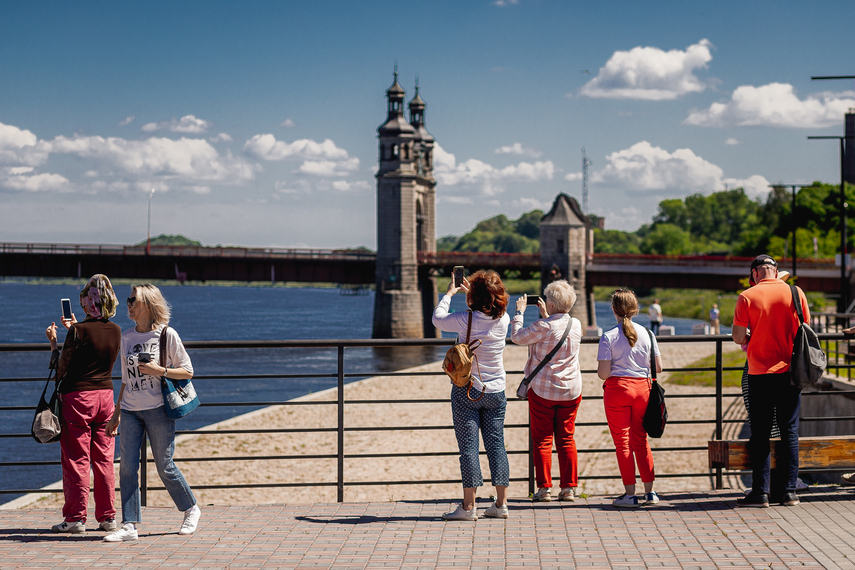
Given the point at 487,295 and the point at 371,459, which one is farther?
the point at 371,459

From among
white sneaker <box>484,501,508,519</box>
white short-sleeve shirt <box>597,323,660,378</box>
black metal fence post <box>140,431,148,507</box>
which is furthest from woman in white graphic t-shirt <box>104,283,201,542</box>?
white short-sleeve shirt <box>597,323,660,378</box>

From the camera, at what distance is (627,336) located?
6.59 m

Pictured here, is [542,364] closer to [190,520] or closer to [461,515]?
[461,515]

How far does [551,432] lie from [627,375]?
0.73 meters

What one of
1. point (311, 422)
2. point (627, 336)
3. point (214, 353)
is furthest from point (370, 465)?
point (214, 353)

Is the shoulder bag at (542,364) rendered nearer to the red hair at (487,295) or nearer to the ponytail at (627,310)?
the ponytail at (627,310)

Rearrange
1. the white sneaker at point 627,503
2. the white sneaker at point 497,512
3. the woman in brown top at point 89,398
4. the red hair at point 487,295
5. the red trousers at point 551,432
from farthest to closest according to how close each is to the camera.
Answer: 1. the white sneaker at point 627,503
2. the red trousers at point 551,432
3. the white sneaker at point 497,512
4. the red hair at point 487,295
5. the woman in brown top at point 89,398

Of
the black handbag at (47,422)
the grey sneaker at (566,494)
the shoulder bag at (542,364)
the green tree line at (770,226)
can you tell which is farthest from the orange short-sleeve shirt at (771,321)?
the green tree line at (770,226)

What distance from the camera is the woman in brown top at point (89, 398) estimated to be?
19.7ft

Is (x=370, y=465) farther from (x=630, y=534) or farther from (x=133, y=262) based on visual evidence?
(x=133, y=262)

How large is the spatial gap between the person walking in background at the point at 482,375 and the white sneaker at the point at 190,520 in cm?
189

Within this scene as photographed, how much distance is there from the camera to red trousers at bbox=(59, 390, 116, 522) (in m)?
6.05

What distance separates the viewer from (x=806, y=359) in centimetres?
647

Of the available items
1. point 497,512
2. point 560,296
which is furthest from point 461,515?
point 560,296
